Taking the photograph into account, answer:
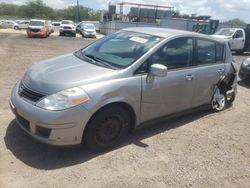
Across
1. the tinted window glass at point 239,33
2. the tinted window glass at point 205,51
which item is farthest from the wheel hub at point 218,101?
the tinted window glass at point 239,33

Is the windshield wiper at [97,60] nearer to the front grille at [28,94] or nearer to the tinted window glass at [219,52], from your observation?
the front grille at [28,94]

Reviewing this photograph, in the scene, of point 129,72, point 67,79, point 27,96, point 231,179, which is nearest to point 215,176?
point 231,179

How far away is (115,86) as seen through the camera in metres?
4.26

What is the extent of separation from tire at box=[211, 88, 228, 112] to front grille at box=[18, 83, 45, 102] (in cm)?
350

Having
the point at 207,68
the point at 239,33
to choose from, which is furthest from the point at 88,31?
the point at 207,68

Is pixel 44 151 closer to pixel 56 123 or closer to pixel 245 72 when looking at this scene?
pixel 56 123

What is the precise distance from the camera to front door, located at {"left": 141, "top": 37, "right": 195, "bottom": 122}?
4717 millimetres

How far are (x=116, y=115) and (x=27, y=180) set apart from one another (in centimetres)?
139

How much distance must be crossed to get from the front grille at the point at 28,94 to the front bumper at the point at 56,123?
85 mm

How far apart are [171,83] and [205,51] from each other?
1200 mm

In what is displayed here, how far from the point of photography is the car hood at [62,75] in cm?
406

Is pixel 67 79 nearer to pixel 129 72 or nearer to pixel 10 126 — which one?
pixel 129 72

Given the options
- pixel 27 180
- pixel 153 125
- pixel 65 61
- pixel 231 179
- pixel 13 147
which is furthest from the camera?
pixel 153 125

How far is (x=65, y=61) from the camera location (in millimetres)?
4918
